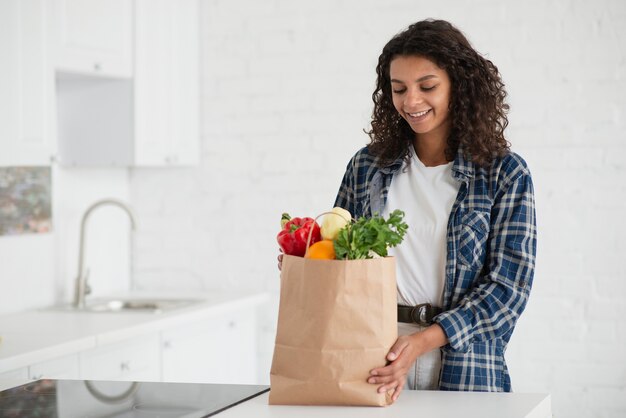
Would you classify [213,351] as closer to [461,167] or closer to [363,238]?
[461,167]

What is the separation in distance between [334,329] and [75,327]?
1693 millimetres

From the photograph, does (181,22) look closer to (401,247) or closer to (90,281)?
(90,281)

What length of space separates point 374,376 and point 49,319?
1.96 meters

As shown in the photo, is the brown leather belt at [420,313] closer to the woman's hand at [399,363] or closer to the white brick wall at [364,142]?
the woman's hand at [399,363]

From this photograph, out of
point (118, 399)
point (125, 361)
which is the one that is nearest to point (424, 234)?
point (118, 399)

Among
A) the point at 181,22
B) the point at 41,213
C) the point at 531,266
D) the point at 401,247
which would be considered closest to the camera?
the point at 531,266

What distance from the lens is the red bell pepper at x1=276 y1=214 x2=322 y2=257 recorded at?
1.57 metres

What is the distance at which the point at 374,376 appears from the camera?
152 cm

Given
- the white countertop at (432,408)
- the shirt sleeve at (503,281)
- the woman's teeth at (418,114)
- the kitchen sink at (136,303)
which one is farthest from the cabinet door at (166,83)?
the white countertop at (432,408)

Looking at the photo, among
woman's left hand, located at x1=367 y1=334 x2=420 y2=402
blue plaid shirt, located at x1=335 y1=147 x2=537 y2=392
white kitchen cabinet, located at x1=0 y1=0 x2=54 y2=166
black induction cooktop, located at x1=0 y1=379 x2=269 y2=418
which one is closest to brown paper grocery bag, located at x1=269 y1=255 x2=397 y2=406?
woman's left hand, located at x1=367 y1=334 x2=420 y2=402

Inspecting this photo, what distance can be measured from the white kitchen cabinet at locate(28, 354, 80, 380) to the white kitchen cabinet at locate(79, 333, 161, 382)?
4 centimetres

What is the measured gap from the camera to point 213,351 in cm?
356

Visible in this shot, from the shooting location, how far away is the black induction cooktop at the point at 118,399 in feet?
5.18

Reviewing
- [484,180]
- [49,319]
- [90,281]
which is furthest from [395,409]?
[90,281]
